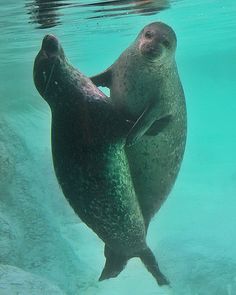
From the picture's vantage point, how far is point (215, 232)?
1708 cm

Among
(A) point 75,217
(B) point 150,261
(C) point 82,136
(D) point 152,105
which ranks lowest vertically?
(A) point 75,217

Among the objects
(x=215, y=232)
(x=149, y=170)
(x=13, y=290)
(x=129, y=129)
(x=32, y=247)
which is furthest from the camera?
(x=215, y=232)

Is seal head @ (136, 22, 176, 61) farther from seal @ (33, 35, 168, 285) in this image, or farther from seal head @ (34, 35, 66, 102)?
seal head @ (34, 35, 66, 102)

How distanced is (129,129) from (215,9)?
38.8ft

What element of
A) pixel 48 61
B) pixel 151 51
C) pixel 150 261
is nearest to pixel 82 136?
pixel 48 61

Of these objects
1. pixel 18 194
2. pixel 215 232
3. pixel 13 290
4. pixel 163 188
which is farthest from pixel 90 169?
pixel 215 232

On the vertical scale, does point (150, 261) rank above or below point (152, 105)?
below

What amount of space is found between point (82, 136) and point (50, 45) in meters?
0.75

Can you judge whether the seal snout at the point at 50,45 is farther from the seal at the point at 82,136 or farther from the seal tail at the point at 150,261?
the seal tail at the point at 150,261

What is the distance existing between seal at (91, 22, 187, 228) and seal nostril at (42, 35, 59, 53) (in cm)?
62

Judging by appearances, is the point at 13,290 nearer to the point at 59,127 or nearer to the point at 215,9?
the point at 59,127

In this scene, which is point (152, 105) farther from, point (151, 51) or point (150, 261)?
point (150, 261)

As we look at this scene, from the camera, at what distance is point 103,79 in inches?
173

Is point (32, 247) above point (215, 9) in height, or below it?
below
